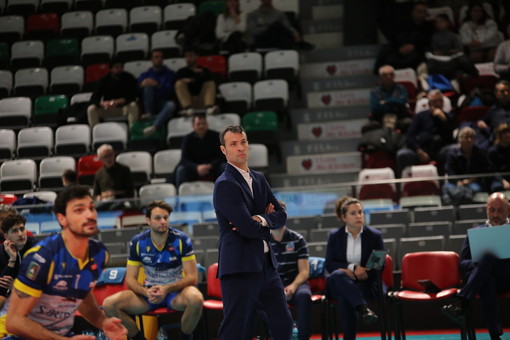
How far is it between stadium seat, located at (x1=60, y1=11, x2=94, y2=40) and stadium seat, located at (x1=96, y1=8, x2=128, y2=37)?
16cm

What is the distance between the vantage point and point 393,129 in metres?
11.3

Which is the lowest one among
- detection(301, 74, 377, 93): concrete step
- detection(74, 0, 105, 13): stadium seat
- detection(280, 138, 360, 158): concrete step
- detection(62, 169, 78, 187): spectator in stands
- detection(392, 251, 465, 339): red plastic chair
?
detection(392, 251, 465, 339): red plastic chair

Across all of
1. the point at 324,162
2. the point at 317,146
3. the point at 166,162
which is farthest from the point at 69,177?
the point at 317,146

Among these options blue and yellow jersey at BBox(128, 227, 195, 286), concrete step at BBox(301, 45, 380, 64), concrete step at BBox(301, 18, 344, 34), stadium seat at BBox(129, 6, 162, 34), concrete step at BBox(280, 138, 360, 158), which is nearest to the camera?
blue and yellow jersey at BBox(128, 227, 195, 286)

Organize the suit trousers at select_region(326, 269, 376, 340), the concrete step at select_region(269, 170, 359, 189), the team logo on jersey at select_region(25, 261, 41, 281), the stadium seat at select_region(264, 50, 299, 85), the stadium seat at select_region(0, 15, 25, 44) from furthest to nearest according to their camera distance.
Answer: the stadium seat at select_region(0, 15, 25, 44) → the stadium seat at select_region(264, 50, 299, 85) → the concrete step at select_region(269, 170, 359, 189) → the suit trousers at select_region(326, 269, 376, 340) → the team logo on jersey at select_region(25, 261, 41, 281)

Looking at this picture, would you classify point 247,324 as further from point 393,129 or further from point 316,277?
point 393,129

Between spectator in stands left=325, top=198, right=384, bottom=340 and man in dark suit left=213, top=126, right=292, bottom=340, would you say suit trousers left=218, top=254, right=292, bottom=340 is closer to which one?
man in dark suit left=213, top=126, right=292, bottom=340

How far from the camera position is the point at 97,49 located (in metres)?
14.6

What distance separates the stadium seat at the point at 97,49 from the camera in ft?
47.4

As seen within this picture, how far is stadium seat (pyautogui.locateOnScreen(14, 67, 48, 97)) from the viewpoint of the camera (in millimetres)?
14109

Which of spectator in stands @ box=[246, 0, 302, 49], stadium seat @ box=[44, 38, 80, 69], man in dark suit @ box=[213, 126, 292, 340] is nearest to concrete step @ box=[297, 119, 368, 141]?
spectator in stands @ box=[246, 0, 302, 49]

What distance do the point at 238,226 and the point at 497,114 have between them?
622cm

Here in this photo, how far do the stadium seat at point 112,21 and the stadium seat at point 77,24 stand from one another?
0.16 metres

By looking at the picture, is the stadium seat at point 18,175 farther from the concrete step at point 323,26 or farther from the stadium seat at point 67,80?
the concrete step at point 323,26
